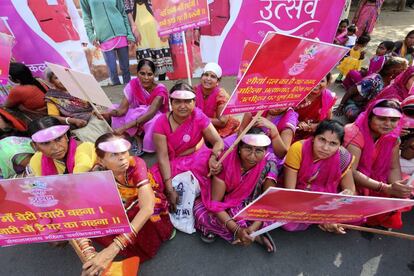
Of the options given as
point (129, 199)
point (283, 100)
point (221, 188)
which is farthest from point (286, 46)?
point (129, 199)

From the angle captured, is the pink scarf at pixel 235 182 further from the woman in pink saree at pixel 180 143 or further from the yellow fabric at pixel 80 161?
the yellow fabric at pixel 80 161

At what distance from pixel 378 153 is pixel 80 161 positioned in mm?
2635

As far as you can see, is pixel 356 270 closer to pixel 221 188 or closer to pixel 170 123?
pixel 221 188

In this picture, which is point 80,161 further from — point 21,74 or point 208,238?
point 21,74

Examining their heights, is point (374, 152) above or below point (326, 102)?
below

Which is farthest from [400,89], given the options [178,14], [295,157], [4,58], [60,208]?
[4,58]

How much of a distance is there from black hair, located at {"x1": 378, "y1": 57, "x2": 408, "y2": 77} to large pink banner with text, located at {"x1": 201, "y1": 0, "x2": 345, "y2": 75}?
5.37 feet

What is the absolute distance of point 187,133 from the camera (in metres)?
2.63

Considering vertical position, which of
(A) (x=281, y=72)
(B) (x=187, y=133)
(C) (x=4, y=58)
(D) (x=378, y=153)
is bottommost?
(D) (x=378, y=153)

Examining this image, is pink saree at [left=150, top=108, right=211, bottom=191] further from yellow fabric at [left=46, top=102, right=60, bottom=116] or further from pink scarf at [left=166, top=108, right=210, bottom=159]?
yellow fabric at [left=46, top=102, right=60, bottom=116]

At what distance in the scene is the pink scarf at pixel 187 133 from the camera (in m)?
2.60

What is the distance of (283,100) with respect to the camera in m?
1.88

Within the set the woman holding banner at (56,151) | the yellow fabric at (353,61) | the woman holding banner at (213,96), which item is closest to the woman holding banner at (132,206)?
the woman holding banner at (56,151)

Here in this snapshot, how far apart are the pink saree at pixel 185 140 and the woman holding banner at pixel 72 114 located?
1.15m
